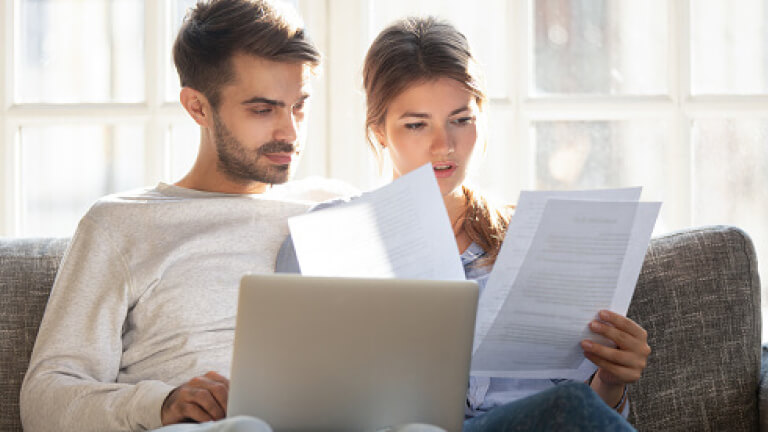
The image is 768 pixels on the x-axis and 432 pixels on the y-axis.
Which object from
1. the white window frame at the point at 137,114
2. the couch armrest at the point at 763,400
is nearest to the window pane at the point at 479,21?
the white window frame at the point at 137,114

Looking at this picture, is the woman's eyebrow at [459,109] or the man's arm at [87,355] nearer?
the man's arm at [87,355]

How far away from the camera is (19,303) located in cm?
167

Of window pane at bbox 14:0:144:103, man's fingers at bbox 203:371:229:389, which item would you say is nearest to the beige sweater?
man's fingers at bbox 203:371:229:389

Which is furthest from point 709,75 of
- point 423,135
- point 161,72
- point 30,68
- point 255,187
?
point 30,68

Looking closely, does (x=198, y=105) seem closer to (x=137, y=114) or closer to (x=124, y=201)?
(x=124, y=201)

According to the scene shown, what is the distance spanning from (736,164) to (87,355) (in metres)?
1.67

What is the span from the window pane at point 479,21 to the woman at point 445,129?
47cm

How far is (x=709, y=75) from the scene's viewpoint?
2201 millimetres

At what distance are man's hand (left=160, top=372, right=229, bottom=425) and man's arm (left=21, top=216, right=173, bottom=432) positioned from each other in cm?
3

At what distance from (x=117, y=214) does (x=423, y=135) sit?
600mm

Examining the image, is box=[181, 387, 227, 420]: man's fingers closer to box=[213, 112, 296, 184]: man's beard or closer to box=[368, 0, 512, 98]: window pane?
box=[213, 112, 296, 184]: man's beard

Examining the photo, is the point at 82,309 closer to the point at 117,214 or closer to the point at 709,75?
the point at 117,214

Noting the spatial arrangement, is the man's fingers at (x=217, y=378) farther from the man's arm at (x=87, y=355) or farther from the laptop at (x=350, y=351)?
the laptop at (x=350, y=351)

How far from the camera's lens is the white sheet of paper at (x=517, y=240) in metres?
1.25
